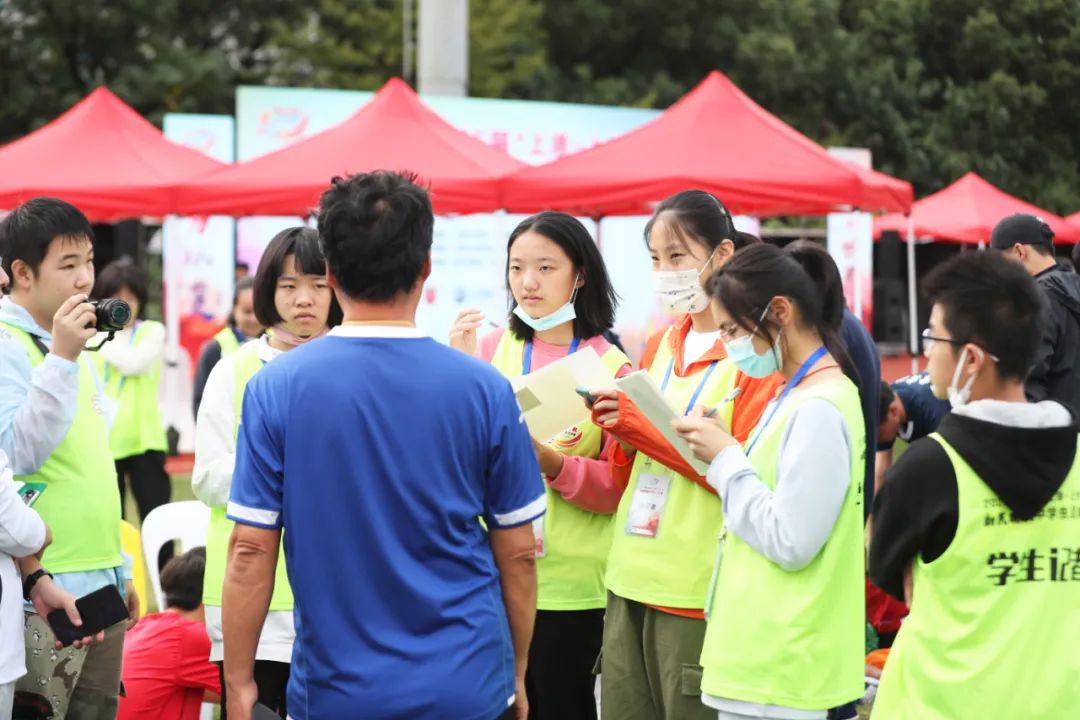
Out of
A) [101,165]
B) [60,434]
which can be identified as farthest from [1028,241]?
[101,165]

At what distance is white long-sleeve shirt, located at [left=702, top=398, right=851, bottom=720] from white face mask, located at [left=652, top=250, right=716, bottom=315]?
0.78m

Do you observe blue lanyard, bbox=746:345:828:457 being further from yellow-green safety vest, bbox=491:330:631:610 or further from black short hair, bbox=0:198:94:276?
black short hair, bbox=0:198:94:276

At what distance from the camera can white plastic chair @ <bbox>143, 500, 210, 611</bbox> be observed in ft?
18.0

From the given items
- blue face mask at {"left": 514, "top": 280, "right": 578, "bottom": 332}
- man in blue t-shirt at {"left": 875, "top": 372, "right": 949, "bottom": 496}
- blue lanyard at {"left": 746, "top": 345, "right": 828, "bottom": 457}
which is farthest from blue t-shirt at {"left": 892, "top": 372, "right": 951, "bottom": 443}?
blue lanyard at {"left": 746, "top": 345, "right": 828, "bottom": 457}

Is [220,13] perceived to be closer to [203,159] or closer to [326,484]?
[203,159]

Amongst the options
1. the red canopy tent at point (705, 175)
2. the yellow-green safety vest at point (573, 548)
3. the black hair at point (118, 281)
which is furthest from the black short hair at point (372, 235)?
the red canopy tent at point (705, 175)

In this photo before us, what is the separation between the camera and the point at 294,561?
7.80 feet

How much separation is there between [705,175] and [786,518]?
6015mm

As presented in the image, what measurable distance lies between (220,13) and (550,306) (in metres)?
23.9

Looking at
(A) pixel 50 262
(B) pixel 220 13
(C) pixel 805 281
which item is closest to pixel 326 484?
(C) pixel 805 281

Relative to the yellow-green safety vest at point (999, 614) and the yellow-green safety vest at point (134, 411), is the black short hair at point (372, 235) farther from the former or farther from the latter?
the yellow-green safety vest at point (134, 411)

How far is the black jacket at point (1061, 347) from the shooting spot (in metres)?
5.69

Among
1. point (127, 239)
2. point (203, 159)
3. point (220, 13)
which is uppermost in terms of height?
point (220, 13)

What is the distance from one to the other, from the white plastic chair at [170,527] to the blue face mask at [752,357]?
3.16 meters
